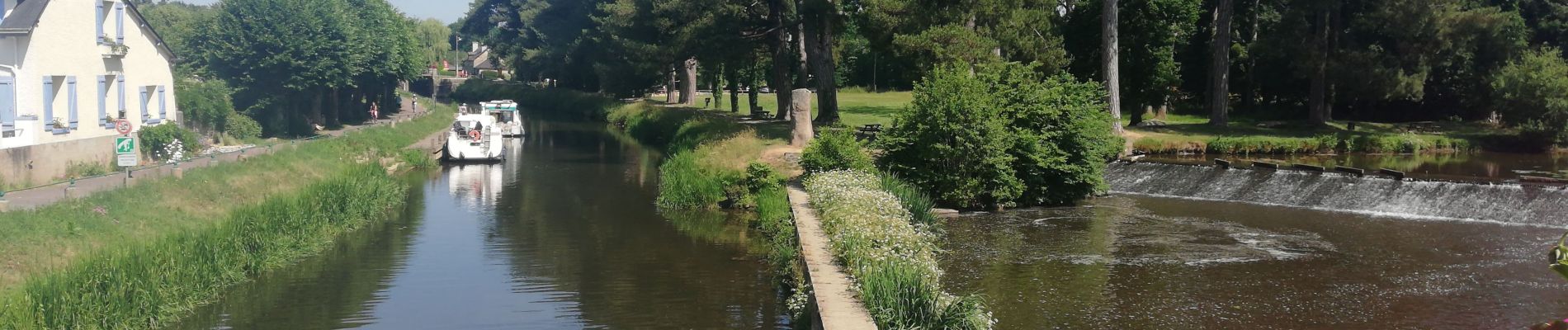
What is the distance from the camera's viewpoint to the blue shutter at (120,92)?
3600 centimetres

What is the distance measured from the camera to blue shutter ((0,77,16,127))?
29156 mm

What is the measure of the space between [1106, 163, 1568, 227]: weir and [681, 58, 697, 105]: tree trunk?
118ft

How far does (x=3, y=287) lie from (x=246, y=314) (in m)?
2.97

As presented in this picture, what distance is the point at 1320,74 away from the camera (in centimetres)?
4456

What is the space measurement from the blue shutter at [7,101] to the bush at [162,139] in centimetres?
649

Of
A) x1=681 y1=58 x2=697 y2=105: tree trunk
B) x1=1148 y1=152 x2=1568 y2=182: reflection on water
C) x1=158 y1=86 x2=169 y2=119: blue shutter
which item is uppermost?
x1=681 y1=58 x2=697 y2=105: tree trunk

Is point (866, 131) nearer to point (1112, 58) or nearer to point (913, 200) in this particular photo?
point (1112, 58)

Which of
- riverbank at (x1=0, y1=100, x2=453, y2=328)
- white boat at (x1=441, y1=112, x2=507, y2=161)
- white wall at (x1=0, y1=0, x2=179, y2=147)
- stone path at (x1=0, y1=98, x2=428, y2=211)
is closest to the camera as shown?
riverbank at (x1=0, y1=100, x2=453, y2=328)

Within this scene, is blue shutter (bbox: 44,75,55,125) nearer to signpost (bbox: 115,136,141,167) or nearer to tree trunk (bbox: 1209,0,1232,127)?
signpost (bbox: 115,136,141,167)

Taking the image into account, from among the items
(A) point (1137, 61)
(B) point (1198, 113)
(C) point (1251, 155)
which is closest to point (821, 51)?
(A) point (1137, 61)

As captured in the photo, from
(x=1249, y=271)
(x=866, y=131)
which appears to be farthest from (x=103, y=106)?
(x=1249, y=271)

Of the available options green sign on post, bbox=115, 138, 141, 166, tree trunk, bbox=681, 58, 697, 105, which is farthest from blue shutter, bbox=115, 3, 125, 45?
tree trunk, bbox=681, 58, 697, 105

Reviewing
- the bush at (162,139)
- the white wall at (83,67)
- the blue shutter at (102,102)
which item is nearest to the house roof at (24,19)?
the white wall at (83,67)

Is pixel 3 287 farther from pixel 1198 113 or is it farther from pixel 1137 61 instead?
pixel 1198 113
